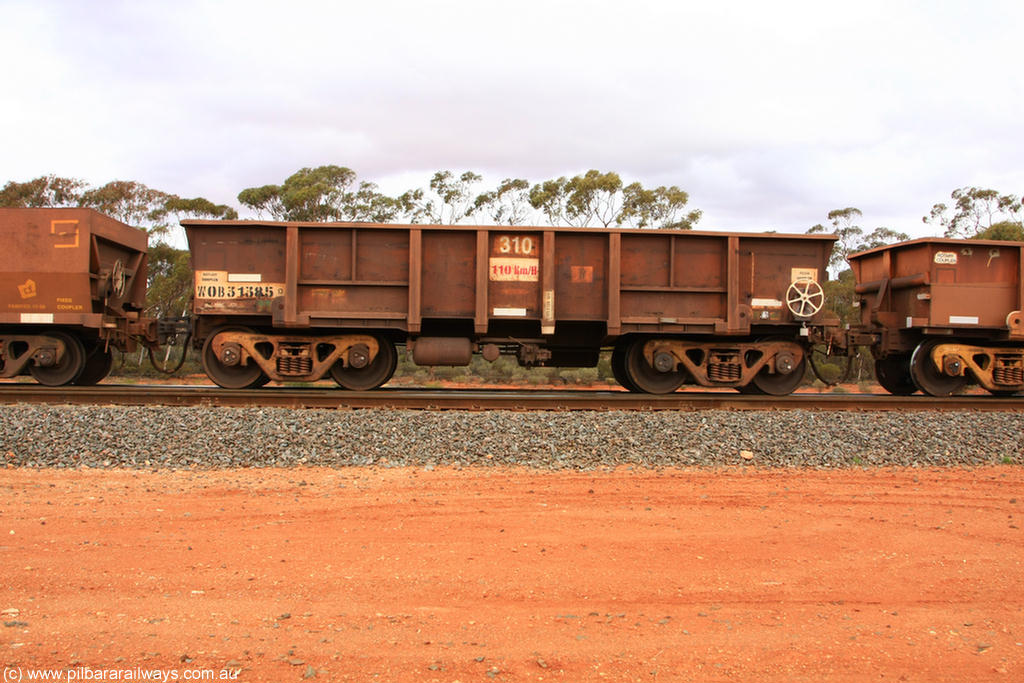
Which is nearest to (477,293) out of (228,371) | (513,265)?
(513,265)

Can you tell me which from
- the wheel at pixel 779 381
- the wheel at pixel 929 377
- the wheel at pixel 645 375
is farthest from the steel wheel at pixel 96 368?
the wheel at pixel 929 377

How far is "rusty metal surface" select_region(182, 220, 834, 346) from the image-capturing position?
973 centimetres

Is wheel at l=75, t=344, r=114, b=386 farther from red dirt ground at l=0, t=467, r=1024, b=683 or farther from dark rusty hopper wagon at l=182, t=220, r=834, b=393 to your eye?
red dirt ground at l=0, t=467, r=1024, b=683

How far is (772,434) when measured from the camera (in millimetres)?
7027

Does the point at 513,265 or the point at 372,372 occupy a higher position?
the point at 513,265

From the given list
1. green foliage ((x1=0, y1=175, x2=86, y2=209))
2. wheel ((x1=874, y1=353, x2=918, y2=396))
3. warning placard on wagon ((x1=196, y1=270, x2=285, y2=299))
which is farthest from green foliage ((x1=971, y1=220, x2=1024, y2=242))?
green foliage ((x1=0, y1=175, x2=86, y2=209))

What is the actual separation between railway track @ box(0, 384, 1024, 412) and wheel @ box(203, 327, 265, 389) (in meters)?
0.45

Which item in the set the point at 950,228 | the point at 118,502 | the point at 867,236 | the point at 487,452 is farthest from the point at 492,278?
the point at 867,236

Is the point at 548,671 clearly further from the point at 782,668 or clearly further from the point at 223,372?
the point at 223,372

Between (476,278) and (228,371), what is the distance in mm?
4087

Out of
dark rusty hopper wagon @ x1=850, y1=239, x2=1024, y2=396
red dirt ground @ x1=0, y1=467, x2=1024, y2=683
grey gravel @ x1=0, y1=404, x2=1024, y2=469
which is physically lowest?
red dirt ground @ x1=0, y1=467, x2=1024, y2=683

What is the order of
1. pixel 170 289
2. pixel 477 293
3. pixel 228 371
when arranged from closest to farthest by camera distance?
pixel 477 293 → pixel 228 371 → pixel 170 289

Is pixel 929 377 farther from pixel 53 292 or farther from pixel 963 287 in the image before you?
pixel 53 292

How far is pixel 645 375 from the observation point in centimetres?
1025
